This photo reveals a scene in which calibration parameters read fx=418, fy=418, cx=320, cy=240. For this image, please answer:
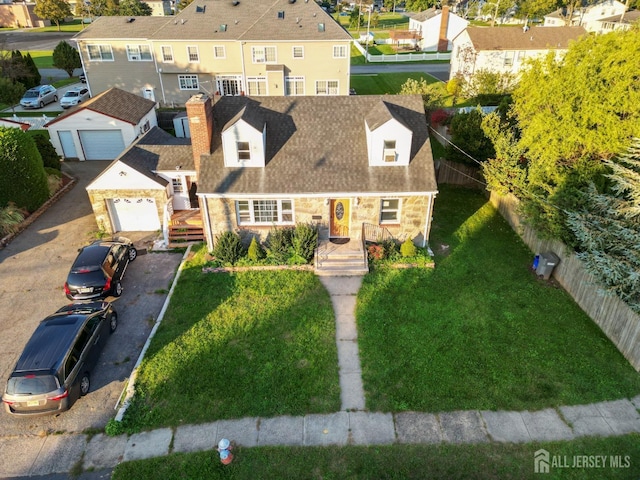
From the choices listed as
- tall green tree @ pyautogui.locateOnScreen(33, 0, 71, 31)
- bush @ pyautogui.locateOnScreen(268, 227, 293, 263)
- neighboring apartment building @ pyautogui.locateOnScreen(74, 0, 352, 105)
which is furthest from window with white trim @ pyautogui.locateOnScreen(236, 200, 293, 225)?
tall green tree @ pyautogui.locateOnScreen(33, 0, 71, 31)

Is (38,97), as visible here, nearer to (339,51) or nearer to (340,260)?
(339,51)

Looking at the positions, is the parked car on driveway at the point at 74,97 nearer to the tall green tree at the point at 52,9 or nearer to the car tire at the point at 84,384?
the car tire at the point at 84,384

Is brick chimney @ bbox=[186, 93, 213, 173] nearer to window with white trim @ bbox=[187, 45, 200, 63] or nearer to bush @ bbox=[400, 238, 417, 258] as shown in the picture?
bush @ bbox=[400, 238, 417, 258]

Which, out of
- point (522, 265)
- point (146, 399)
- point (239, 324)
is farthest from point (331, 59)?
point (146, 399)

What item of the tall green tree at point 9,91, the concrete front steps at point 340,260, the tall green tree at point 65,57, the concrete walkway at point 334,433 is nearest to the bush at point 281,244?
the concrete front steps at point 340,260

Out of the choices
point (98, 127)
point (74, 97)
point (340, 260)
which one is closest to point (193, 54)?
point (74, 97)

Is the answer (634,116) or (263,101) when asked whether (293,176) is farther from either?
(634,116)
